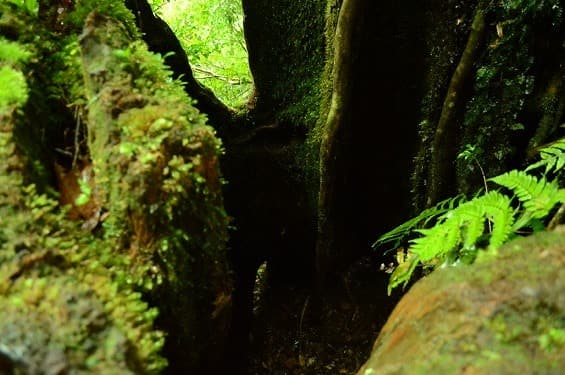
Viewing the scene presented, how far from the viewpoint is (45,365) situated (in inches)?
52.9

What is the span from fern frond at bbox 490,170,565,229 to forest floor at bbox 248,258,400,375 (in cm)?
313

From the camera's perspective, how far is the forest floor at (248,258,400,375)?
489 cm

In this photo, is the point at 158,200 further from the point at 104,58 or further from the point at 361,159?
the point at 361,159

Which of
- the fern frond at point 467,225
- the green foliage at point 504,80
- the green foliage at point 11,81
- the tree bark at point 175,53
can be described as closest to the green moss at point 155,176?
the green foliage at point 11,81

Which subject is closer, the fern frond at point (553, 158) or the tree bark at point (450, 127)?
the fern frond at point (553, 158)

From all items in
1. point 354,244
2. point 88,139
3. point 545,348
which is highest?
point 88,139

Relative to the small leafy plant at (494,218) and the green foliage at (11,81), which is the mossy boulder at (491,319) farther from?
the green foliage at (11,81)

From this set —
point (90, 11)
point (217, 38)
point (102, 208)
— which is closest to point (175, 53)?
point (90, 11)

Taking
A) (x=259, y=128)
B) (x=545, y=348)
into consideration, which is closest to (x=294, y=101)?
(x=259, y=128)

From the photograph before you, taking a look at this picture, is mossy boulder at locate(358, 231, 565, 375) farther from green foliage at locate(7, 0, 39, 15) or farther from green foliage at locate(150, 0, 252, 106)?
green foliage at locate(150, 0, 252, 106)

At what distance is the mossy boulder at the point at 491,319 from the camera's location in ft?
4.53

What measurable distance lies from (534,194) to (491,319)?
1.01 metres

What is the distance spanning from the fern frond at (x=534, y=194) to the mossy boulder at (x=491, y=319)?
275 mm

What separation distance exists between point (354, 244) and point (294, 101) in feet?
6.03
